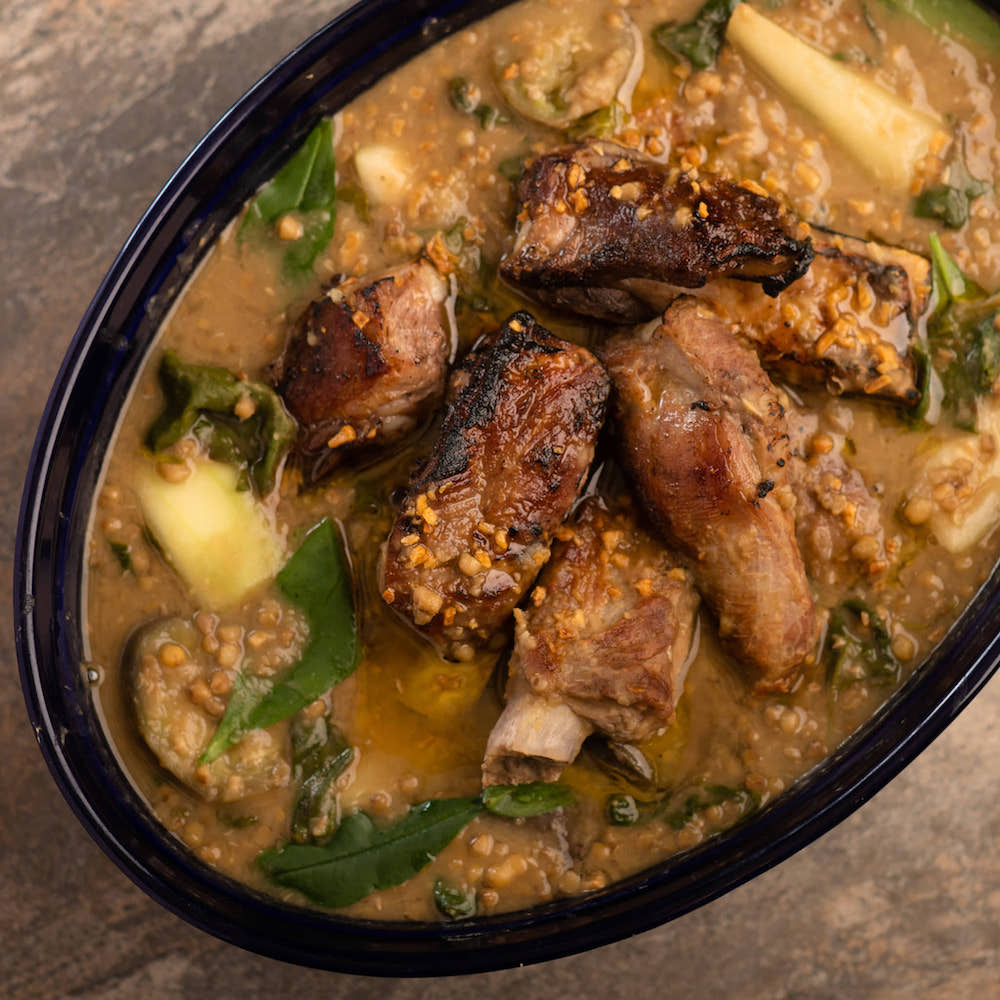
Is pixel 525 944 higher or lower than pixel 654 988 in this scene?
higher

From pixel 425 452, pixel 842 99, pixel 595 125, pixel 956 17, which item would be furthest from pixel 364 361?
pixel 956 17

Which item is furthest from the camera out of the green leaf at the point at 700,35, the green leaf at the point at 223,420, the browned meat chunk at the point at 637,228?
the green leaf at the point at 700,35

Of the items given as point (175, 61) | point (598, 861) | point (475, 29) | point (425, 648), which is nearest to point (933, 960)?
point (598, 861)

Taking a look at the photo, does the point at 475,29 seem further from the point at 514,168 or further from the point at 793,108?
the point at 793,108

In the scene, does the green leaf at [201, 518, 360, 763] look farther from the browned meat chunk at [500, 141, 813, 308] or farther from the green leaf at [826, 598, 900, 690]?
the green leaf at [826, 598, 900, 690]

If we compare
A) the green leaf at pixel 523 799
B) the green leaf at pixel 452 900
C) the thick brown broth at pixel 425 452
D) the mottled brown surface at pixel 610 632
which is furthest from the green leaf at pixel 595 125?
the green leaf at pixel 452 900

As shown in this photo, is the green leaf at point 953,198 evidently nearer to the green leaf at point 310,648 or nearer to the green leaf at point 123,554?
the green leaf at point 310,648

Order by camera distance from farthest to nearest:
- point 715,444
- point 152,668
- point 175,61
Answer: point 175,61 < point 152,668 < point 715,444
